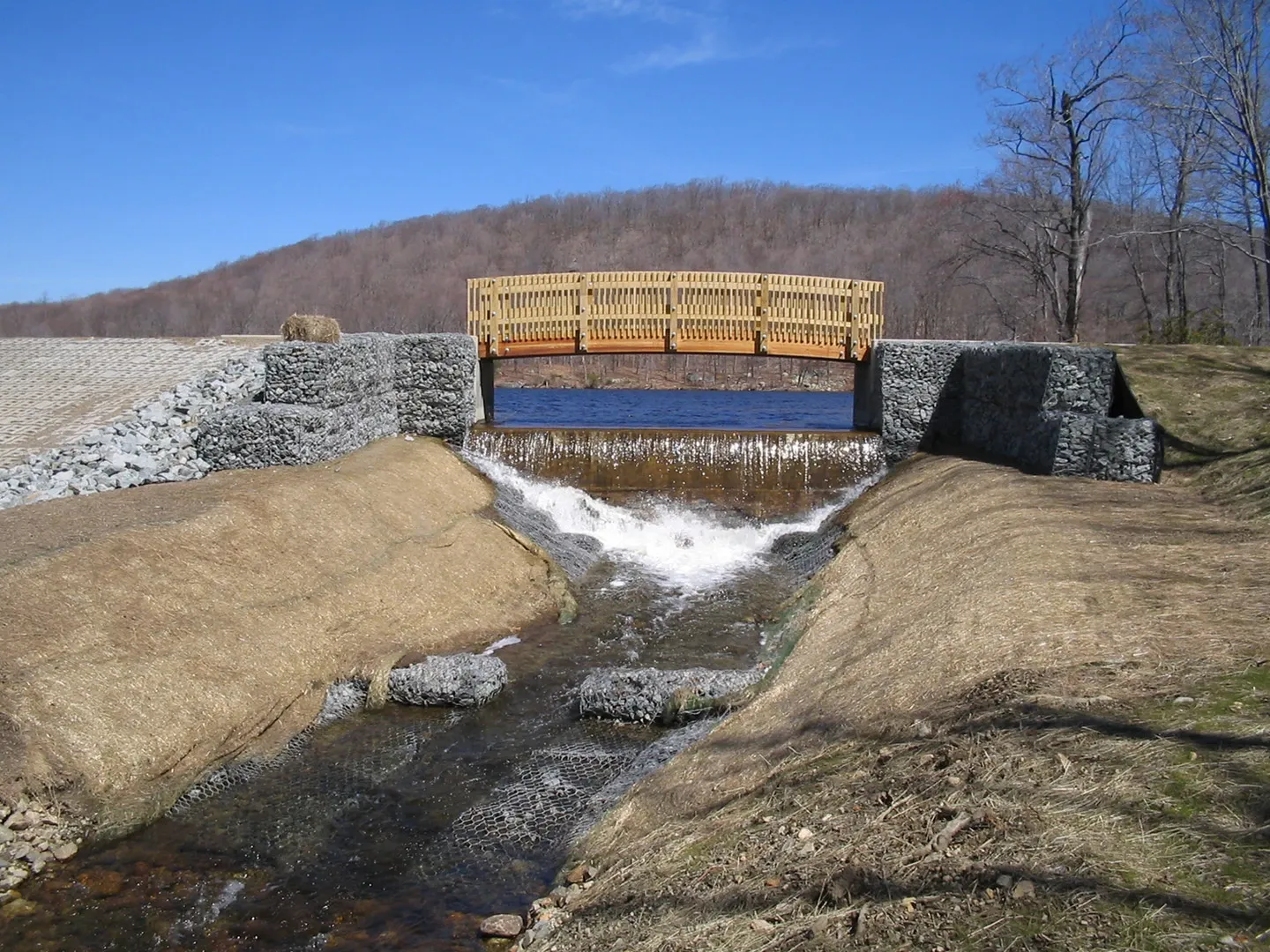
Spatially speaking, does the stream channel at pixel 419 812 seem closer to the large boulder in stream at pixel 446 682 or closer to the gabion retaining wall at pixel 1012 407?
the large boulder in stream at pixel 446 682

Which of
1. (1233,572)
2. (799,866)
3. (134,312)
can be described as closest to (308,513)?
(799,866)

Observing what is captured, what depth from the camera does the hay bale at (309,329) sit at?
16.5 m

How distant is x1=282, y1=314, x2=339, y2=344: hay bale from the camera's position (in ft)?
54.0

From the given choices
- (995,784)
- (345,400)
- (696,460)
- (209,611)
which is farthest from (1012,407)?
(209,611)

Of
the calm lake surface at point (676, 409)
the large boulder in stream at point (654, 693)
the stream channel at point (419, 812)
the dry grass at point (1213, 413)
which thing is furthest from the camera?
the calm lake surface at point (676, 409)

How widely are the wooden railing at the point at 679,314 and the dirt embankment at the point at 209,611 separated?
6.90 m

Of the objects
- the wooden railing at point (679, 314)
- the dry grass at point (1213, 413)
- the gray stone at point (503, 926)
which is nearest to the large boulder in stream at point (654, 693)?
the gray stone at point (503, 926)

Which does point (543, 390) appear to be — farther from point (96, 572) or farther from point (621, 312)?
point (96, 572)

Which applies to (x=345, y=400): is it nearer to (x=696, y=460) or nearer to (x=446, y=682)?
(x=696, y=460)

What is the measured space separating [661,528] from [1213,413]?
30.0 feet

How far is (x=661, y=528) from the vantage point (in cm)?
1788

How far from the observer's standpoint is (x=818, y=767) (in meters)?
6.15

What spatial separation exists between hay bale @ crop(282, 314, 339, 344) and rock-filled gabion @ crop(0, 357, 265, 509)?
119 cm

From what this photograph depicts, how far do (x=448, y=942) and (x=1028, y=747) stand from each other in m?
3.62
